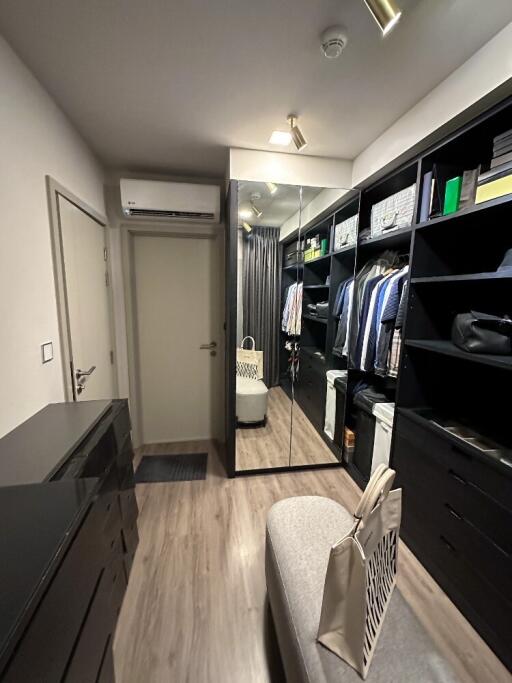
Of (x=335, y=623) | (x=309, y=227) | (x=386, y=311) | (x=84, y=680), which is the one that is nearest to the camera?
(x=84, y=680)

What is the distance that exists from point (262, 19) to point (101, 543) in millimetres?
1902

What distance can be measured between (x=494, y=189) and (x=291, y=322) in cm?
151

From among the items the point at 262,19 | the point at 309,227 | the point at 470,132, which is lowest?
the point at 309,227

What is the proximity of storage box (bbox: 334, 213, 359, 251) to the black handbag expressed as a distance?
1.11 metres

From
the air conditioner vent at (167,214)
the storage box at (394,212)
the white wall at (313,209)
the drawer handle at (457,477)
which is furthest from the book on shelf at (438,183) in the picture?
the air conditioner vent at (167,214)

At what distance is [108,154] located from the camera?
7.02ft

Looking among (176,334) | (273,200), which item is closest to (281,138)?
(273,200)

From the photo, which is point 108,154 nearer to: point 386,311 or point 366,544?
point 386,311

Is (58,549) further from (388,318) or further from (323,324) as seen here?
→ (323,324)

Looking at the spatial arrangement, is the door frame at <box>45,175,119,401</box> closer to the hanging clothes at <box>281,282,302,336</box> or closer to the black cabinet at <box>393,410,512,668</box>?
the hanging clothes at <box>281,282,302,336</box>

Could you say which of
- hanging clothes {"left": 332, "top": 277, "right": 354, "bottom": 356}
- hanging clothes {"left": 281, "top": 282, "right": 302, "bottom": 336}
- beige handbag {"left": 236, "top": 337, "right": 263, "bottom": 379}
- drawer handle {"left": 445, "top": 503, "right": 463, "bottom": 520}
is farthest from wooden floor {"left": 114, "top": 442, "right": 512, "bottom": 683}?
hanging clothes {"left": 281, "top": 282, "right": 302, "bottom": 336}

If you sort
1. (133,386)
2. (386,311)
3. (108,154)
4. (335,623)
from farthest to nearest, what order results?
(133,386)
(108,154)
(386,311)
(335,623)

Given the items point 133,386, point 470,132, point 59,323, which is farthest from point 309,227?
point 133,386

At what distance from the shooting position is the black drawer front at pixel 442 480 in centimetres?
120
